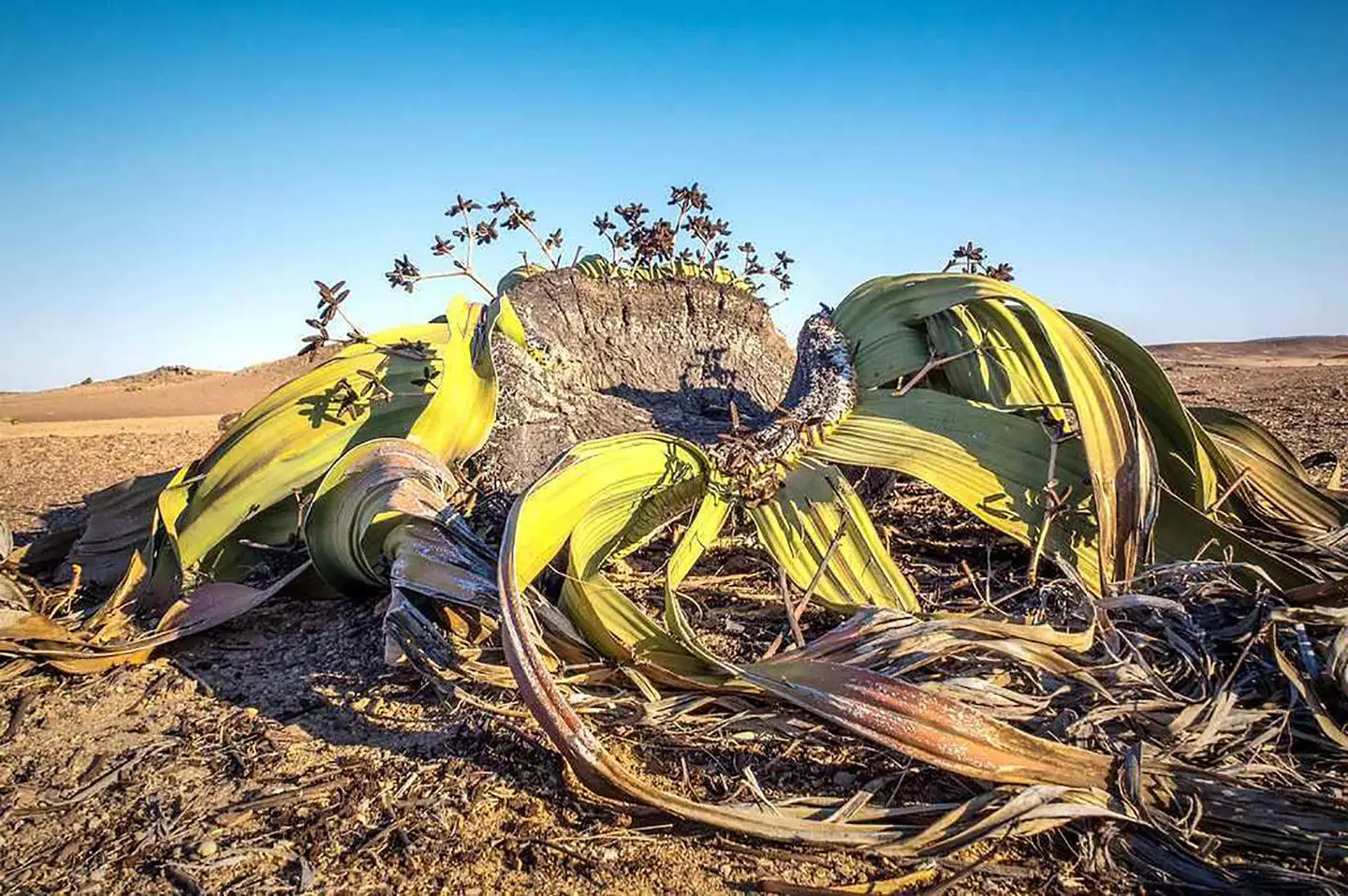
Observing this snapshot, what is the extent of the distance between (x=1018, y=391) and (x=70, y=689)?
1.98 meters

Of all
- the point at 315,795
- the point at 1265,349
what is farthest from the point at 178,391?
the point at 1265,349

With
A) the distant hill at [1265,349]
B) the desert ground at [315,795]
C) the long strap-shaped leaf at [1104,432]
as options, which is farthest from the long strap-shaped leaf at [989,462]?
the distant hill at [1265,349]

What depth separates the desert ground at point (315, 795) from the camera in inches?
43.1

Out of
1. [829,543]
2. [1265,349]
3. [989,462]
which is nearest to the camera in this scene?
[829,543]

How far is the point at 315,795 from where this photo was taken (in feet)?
4.13

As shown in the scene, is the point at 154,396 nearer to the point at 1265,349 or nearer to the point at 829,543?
the point at 829,543

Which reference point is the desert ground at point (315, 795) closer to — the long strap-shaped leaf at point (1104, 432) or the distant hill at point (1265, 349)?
the long strap-shaped leaf at point (1104, 432)

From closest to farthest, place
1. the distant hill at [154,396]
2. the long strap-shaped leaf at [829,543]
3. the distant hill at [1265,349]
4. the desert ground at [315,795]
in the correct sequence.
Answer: the desert ground at [315,795]
the long strap-shaped leaf at [829,543]
the distant hill at [154,396]
the distant hill at [1265,349]

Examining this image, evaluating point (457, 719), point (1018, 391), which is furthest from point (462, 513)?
point (1018, 391)

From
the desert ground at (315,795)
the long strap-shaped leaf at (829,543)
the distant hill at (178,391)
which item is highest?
the distant hill at (178,391)

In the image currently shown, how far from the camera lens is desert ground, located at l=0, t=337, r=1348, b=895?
1094mm

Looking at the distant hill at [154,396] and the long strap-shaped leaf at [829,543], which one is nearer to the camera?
the long strap-shaped leaf at [829,543]

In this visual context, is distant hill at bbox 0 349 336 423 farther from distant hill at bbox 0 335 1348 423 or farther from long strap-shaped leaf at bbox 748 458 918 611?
long strap-shaped leaf at bbox 748 458 918 611

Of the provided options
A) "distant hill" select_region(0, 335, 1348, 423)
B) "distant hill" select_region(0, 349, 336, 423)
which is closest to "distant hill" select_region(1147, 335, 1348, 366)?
"distant hill" select_region(0, 335, 1348, 423)
